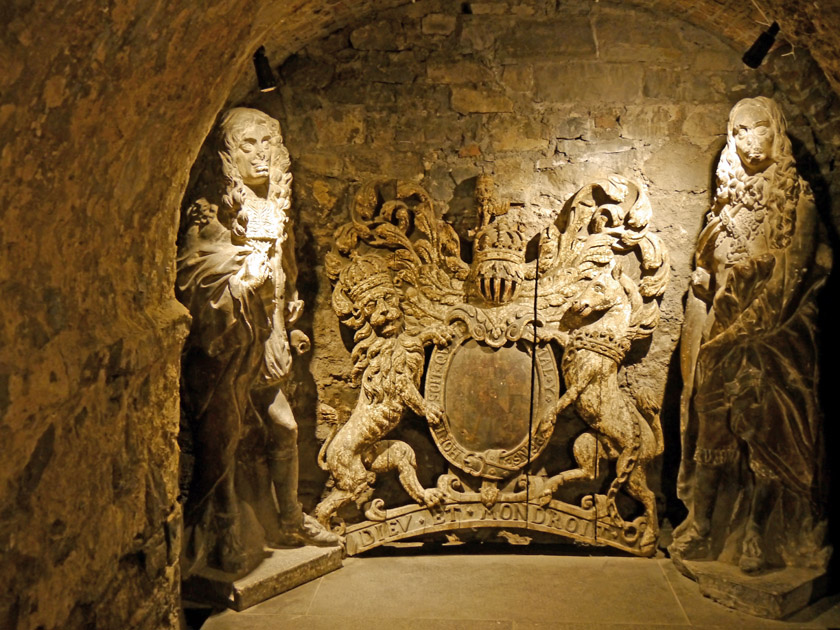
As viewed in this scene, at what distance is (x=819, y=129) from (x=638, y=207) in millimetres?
836

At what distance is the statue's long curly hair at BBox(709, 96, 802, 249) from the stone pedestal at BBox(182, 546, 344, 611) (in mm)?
2316

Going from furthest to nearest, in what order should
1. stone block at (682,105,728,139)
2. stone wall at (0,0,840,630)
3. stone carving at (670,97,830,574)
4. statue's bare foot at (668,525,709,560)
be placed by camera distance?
stone block at (682,105,728,139) < statue's bare foot at (668,525,709,560) < stone carving at (670,97,830,574) < stone wall at (0,0,840,630)

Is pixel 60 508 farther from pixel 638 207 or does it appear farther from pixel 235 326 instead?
pixel 638 207

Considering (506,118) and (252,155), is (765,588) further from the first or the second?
(252,155)

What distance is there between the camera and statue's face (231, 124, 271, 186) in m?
3.38

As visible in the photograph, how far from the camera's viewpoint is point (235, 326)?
3.28 metres

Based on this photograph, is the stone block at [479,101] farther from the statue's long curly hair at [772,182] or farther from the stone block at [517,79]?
the statue's long curly hair at [772,182]

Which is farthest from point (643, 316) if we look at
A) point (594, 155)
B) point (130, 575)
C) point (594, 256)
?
point (130, 575)

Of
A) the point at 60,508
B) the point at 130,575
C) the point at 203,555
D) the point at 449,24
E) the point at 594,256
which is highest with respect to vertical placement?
the point at 449,24

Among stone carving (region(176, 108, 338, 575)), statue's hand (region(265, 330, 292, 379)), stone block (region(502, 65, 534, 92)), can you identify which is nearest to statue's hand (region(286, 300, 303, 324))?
stone carving (region(176, 108, 338, 575))

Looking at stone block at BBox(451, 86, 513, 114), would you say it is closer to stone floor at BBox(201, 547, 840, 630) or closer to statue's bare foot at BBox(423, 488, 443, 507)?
statue's bare foot at BBox(423, 488, 443, 507)

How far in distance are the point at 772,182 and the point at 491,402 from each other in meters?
1.50

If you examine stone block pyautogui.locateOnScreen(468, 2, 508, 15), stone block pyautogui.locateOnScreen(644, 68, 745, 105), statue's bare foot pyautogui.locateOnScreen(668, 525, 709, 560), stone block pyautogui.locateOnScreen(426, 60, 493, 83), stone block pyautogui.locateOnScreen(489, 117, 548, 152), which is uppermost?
stone block pyautogui.locateOnScreen(468, 2, 508, 15)

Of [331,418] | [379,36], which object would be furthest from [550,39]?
[331,418]
